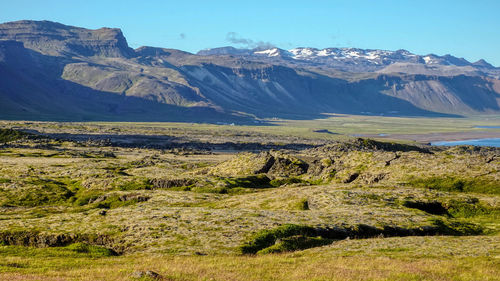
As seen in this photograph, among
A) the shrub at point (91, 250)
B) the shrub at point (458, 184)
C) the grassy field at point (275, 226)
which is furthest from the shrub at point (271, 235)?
the shrub at point (458, 184)

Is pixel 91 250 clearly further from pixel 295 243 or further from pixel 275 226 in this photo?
pixel 295 243

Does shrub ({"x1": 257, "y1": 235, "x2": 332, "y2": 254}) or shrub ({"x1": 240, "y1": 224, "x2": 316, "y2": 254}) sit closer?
shrub ({"x1": 257, "y1": 235, "x2": 332, "y2": 254})

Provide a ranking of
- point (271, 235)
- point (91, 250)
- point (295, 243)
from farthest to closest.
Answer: point (271, 235) < point (295, 243) < point (91, 250)

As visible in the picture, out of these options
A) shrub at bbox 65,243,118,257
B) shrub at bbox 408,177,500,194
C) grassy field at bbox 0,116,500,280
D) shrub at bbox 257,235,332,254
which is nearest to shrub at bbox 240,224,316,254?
grassy field at bbox 0,116,500,280

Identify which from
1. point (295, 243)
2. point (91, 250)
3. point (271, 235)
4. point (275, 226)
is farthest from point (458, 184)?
point (91, 250)

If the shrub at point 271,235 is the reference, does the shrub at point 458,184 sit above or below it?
above

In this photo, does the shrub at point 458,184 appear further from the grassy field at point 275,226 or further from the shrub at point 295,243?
the shrub at point 295,243

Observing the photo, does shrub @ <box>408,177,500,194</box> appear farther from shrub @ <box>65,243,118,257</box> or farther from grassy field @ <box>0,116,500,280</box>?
shrub @ <box>65,243,118,257</box>

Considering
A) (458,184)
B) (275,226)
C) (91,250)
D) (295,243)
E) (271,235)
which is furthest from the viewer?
(458,184)

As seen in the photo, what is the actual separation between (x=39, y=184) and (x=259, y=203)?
42400 millimetres

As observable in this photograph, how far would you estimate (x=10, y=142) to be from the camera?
172m

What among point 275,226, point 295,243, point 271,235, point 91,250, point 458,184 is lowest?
point 91,250

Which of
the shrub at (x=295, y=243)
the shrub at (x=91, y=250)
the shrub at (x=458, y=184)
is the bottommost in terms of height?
the shrub at (x=91, y=250)

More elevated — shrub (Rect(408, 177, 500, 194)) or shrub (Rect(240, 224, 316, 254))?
shrub (Rect(408, 177, 500, 194))
